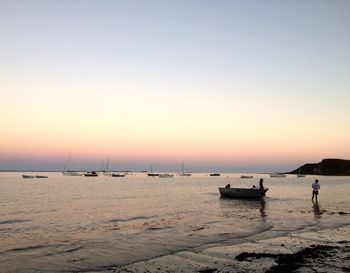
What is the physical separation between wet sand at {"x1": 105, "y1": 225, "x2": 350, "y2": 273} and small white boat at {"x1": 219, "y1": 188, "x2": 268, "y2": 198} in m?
27.8

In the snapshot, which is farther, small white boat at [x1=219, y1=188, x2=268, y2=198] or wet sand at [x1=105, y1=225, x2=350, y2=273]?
small white boat at [x1=219, y1=188, x2=268, y2=198]

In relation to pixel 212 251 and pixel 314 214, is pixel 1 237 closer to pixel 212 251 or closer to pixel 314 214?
pixel 212 251

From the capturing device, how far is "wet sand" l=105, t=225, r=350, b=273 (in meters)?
13.8

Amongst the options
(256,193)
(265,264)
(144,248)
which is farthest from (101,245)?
(256,193)

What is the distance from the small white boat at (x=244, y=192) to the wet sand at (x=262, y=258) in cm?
2783

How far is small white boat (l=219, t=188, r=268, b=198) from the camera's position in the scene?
158 feet

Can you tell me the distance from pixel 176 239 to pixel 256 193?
29178 mm

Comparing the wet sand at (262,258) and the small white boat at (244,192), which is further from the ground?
the small white boat at (244,192)

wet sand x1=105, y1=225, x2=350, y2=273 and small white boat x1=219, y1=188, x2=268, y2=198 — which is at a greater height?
small white boat x1=219, y1=188, x2=268, y2=198

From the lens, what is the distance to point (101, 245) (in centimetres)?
1927

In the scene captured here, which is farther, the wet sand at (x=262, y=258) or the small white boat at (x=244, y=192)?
the small white boat at (x=244, y=192)

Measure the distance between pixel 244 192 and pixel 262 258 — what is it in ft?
113

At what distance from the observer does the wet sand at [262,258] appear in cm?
1378

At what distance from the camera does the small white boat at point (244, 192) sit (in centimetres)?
4812
